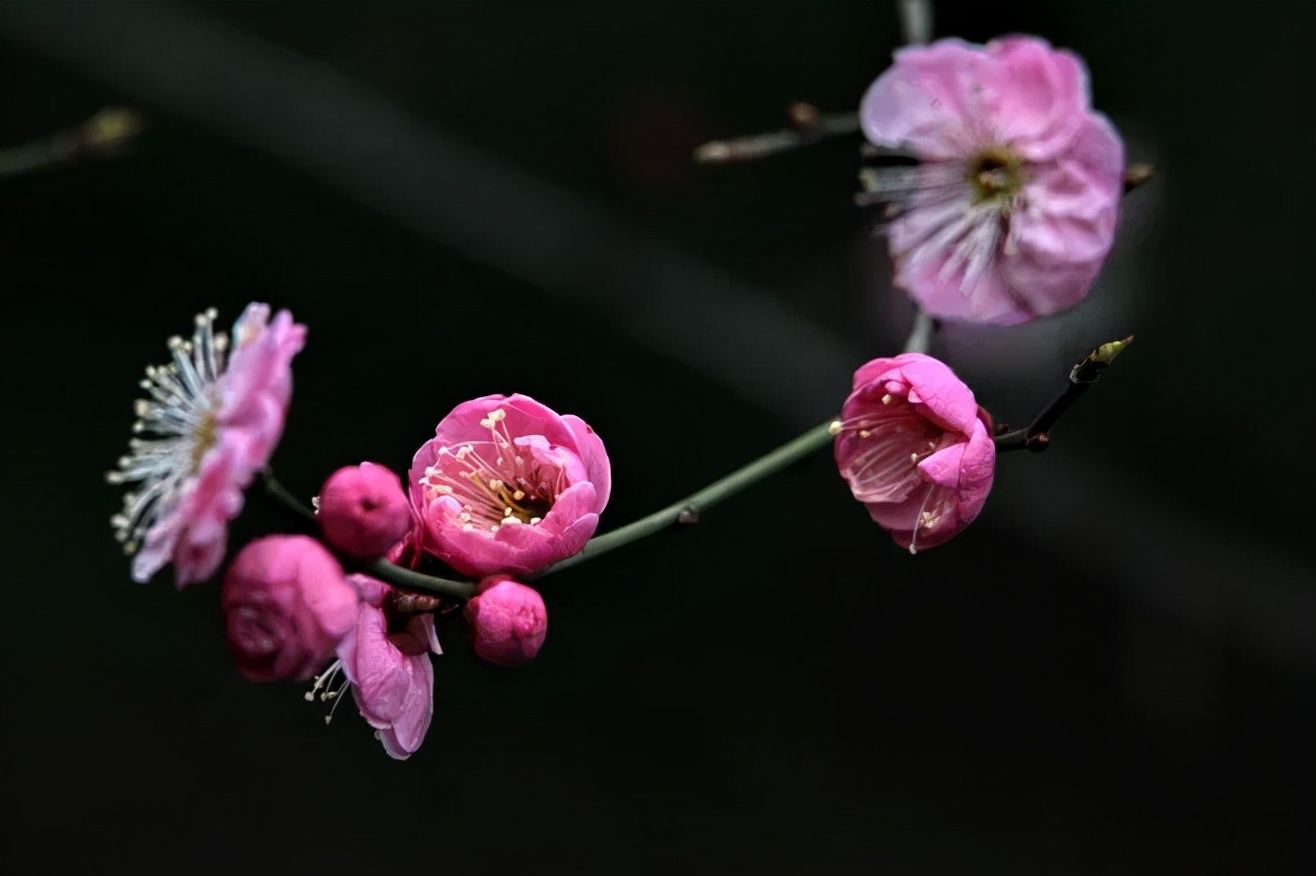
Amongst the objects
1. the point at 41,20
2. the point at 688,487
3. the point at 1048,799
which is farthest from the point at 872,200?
the point at 41,20

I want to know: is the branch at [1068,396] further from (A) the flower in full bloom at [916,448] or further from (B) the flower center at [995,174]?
(B) the flower center at [995,174]

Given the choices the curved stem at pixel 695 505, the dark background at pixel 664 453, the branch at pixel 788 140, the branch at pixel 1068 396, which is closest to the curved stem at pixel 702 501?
the curved stem at pixel 695 505

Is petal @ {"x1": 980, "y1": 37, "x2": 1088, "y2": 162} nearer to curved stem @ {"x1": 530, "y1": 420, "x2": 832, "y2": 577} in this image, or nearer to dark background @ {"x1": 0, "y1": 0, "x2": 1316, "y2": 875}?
curved stem @ {"x1": 530, "y1": 420, "x2": 832, "y2": 577}

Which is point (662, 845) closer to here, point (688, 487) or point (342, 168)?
point (688, 487)

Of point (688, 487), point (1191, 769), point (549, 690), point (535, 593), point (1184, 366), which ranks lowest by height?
point (535, 593)

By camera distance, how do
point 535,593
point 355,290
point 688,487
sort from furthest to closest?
point 355,290 < point 688,487 < point 535,593

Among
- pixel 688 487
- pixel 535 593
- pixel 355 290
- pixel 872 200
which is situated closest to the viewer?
pixel 535 593
